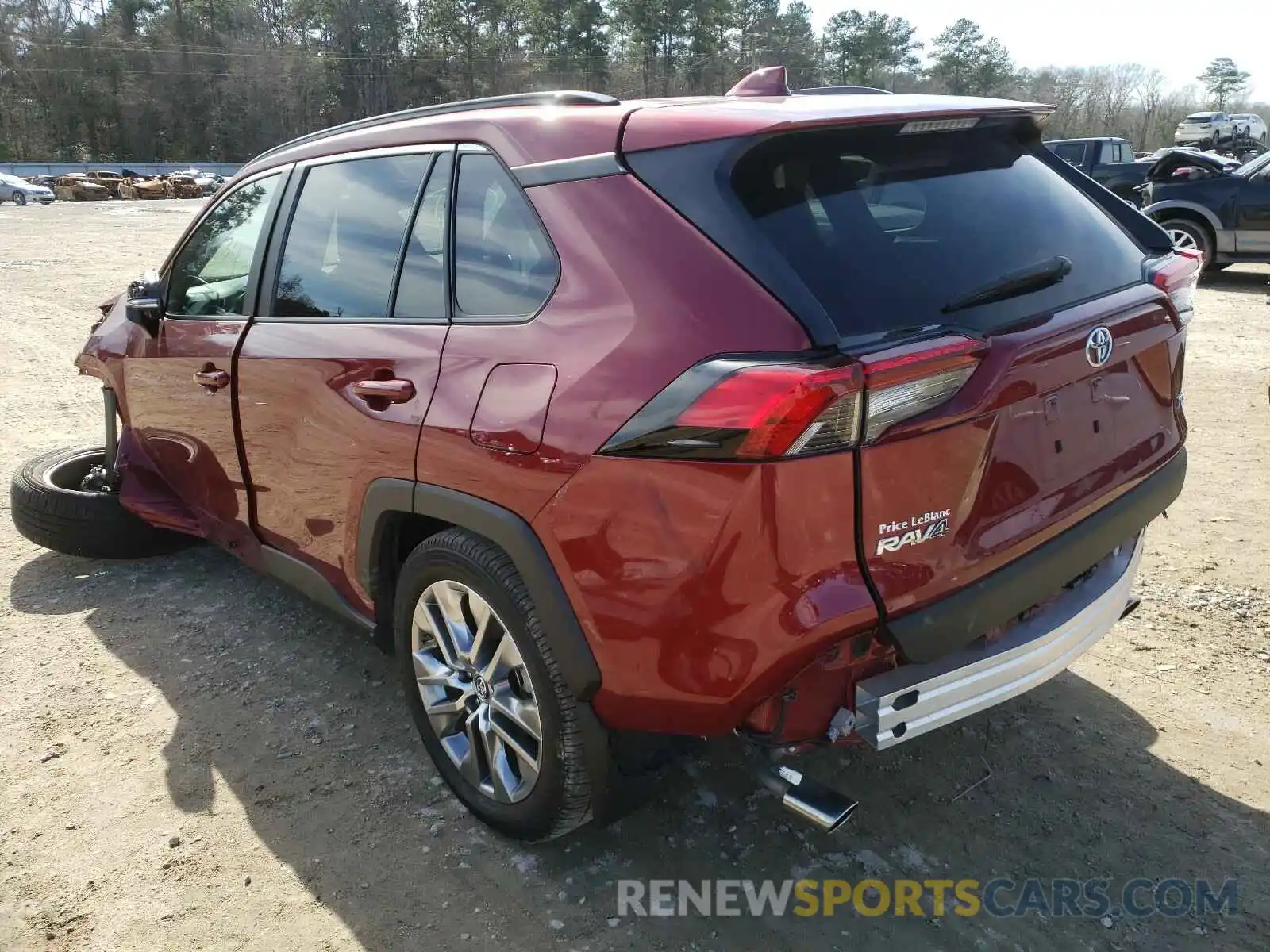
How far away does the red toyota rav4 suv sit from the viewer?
1.89m

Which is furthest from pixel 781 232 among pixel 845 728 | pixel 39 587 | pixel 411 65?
pixel 411 65

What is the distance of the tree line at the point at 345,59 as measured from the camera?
7244 cm

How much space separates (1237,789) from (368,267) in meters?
3.04

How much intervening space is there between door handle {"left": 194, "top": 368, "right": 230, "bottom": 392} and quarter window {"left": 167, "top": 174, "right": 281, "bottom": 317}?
0.73ft

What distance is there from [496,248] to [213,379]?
1.58 meters

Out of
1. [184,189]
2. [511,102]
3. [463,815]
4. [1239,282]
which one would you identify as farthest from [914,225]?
[184,189]

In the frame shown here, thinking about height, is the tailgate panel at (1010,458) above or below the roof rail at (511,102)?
below

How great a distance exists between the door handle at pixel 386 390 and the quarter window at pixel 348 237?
0.74 ft

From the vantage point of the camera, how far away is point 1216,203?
454 inches

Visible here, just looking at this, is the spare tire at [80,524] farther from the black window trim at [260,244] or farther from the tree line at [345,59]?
the tree line at [345,59]

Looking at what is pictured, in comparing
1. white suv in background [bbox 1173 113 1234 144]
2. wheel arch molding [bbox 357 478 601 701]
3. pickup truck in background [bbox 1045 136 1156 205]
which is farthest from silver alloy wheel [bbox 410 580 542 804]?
white suv in background [bbox 1173 113 1234 144]

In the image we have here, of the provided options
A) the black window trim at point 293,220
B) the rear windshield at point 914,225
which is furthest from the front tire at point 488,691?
the rear windshield at point 914,225

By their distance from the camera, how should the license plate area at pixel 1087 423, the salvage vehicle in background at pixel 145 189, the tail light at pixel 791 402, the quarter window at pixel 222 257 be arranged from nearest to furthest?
the tail light at pixel 791 402, the license plate area at pixel 1087 423, the quarter window at pixel 222 257, the salvage vehicle in background at pixel 145 189

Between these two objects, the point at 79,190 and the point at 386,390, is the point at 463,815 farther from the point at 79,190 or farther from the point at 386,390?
the point at 79,190
